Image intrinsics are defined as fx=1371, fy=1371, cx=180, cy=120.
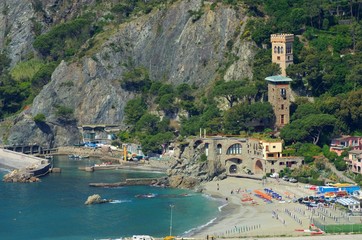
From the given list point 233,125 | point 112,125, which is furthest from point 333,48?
point 112,125

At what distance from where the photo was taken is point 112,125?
159 meters

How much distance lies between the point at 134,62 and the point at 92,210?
45.4 meters

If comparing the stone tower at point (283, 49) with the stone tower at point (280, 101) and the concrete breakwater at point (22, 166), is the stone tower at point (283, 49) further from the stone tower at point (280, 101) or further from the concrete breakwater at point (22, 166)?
the concrete breakwater at point (22, 166)

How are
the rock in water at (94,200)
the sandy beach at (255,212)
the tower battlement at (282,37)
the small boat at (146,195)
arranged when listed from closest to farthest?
the sandy beach at (255,212)
the rock in water at (94,200)
the small boat at (146,195)
the tower battlement at (282,37)

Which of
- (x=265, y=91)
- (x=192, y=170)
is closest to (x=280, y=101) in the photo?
(x=265, y=91)

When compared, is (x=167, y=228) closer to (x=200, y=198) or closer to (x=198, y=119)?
(x=200, y=198)

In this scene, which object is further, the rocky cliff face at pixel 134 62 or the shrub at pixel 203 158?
the rocky cliff face at pixel 134 62

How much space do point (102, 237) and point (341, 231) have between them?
18.9 metres

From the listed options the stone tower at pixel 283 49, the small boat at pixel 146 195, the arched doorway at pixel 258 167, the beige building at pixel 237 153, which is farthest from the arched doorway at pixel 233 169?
the stone tower at pixel 283 49

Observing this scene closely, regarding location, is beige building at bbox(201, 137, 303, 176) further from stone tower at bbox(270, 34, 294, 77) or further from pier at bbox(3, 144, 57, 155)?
pier at bbox(3, 144, 57, 155)

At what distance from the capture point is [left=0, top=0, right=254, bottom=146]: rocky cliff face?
509ft

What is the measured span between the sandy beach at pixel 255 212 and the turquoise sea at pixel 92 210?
172cm

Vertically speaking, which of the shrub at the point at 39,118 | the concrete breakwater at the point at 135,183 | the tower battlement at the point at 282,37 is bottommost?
the concrete breakwater at the point at 135,183

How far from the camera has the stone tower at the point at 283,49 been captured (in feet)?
470
